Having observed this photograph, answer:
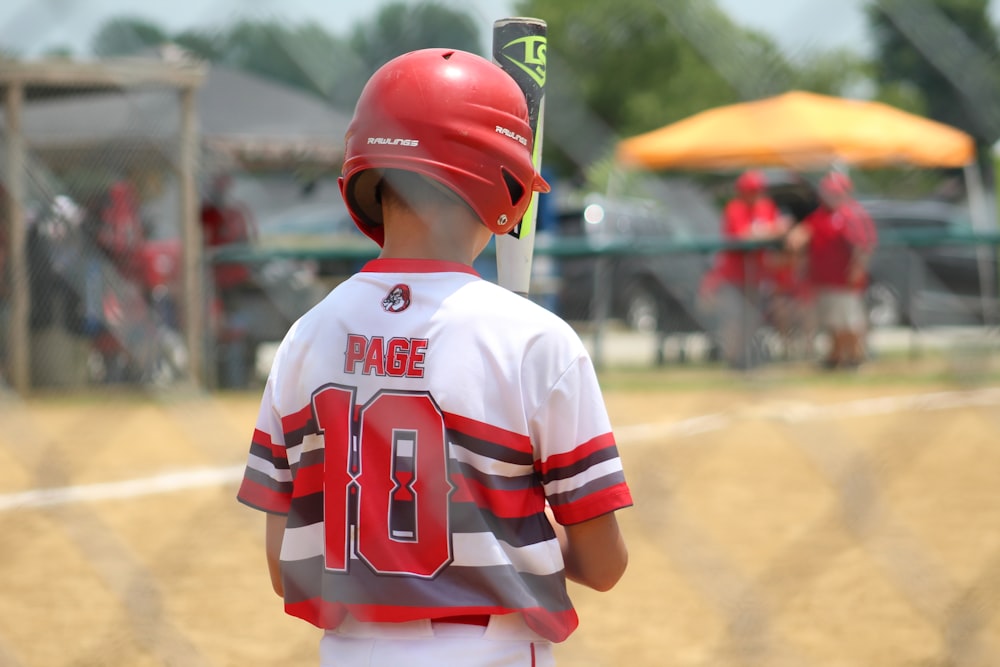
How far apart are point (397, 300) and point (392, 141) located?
0.59 feet

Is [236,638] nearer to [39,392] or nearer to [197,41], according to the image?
[197,41]

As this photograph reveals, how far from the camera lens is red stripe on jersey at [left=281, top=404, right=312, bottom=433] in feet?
4.95

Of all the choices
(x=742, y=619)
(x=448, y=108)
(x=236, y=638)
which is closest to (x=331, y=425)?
(x=448, y=108)

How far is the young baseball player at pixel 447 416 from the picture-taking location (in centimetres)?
141

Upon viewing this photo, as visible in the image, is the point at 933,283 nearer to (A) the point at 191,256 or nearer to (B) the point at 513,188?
(A) the point at 191,256

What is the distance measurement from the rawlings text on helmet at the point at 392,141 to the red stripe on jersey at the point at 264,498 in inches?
17.8

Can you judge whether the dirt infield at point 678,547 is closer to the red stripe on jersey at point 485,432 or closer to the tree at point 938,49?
the tree at point 938,49

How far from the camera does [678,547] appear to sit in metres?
3.96

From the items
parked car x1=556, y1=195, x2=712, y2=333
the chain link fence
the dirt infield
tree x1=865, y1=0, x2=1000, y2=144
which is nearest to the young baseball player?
the chain link fence

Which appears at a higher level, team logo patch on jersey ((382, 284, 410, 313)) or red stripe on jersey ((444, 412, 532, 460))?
team logo patch on jersey ((382, 284, 410, 313))

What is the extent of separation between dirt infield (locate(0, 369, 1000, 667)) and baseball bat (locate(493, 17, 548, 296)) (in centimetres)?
140

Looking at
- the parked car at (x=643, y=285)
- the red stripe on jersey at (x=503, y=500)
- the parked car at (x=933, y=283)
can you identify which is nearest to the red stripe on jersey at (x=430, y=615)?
the red stripe on jersey at (x=503, y=500)

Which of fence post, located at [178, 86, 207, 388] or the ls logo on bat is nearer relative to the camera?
the ls logo on bat

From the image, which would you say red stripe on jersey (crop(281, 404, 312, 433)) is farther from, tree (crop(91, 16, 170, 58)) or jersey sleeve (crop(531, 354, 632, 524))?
tree (crop(91, 16, 170, 58))
